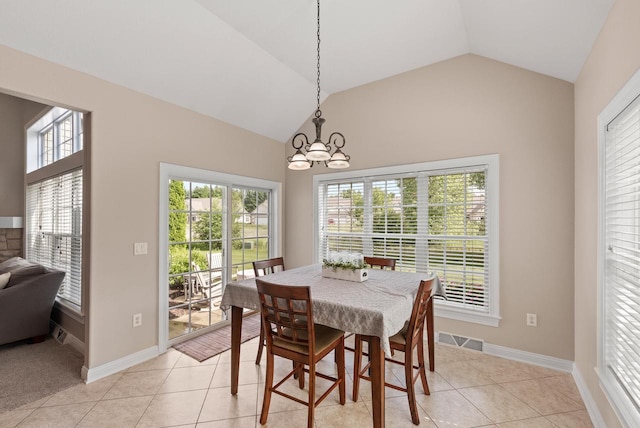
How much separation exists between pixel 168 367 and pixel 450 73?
4.27m

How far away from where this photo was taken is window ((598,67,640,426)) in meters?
1.51

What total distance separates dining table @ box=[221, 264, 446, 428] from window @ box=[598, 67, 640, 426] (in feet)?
3.63

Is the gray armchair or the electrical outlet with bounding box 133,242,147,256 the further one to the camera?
the gray armchair

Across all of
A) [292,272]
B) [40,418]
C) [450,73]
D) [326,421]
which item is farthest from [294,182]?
[40,418]

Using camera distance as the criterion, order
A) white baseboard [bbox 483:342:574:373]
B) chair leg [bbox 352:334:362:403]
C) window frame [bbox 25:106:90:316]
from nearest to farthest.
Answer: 1. chair leg [bbox 352:334:362:403]
2. window frame [bbox 25:106:90:316]
3. white baseboard [bbox 483:342:574:373]

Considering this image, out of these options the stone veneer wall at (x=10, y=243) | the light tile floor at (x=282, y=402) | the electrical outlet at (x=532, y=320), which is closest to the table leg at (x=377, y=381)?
the light tile floor at (x=282, y=402)

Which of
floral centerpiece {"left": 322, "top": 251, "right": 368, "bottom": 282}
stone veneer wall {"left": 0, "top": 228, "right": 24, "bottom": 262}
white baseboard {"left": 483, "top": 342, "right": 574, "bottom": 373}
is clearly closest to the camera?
floral centerpiece {"left": 322, "top": 251, "right": 368, "bottom": 282}

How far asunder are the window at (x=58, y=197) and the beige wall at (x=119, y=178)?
75cm

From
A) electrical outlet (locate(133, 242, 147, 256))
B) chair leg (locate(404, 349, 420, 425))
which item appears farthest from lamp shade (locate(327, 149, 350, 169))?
electrical outlet (locate(133, 242, 147, 256))

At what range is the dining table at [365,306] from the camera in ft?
5.72

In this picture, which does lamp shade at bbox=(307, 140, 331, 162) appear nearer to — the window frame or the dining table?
the dining table

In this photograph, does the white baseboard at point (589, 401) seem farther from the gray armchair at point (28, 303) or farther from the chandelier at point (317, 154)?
the gray armchair at point (28, 303)

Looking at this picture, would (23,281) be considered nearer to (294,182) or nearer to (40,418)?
(40,418)

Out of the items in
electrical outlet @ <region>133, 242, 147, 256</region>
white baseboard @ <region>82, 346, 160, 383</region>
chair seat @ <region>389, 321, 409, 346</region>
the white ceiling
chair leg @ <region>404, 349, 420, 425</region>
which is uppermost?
the white ceiling
